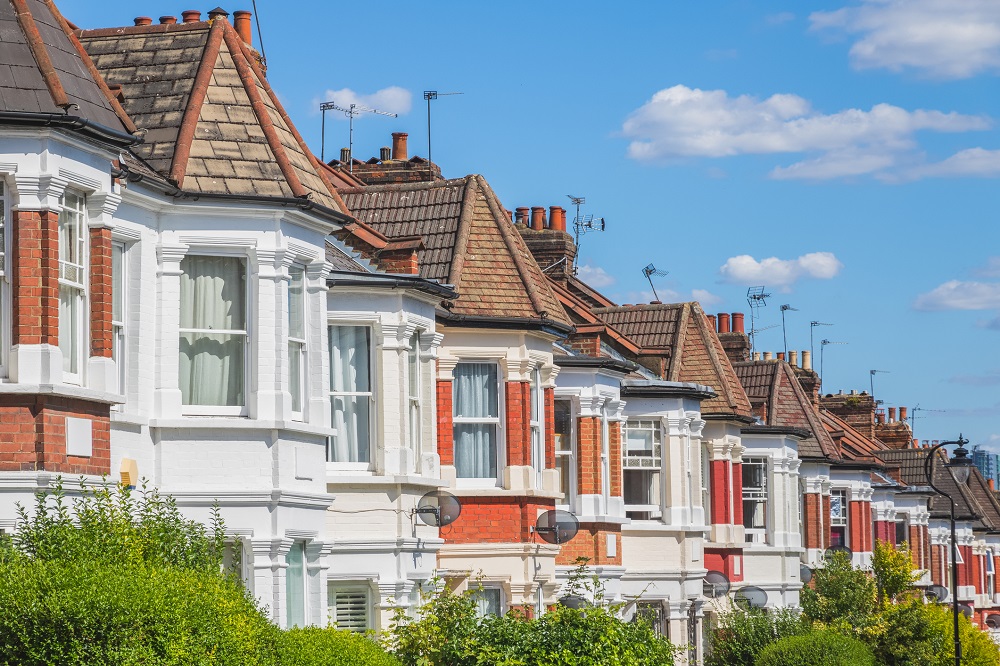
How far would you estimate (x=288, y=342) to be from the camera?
20.9m

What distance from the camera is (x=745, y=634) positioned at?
3728 centimetres

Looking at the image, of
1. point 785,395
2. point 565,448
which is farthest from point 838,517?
point 565,448

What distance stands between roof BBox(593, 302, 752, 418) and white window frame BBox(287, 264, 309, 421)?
61.4 feet

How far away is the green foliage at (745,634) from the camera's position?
37188 mm

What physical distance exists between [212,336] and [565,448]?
496 inches

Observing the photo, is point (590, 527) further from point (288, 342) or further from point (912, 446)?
point (912, 446)

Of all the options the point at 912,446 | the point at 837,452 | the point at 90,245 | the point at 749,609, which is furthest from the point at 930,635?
the point at 912,446

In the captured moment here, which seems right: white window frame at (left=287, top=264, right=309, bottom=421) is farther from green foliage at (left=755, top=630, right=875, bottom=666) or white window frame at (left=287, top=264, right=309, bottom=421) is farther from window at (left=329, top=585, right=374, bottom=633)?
green foliage at (left=755, top=630, right=875, bottom=666)

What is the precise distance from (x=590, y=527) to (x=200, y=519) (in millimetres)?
12796

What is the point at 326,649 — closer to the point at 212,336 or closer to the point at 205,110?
the point at 212,336

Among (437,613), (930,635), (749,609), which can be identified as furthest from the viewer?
(930,635)

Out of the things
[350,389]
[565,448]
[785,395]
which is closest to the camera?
[350,389]

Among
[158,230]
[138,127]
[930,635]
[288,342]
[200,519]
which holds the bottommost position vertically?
[930,635]

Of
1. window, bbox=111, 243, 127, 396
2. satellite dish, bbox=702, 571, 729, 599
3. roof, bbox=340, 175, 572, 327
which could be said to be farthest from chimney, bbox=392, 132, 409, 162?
window, bbox=111, 243, 127, 396
